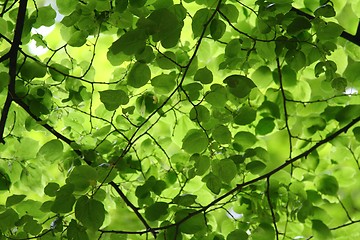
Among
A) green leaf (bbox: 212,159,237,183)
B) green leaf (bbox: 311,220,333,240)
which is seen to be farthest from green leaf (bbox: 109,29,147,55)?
green leaf (bbox: 311,220,333,240)

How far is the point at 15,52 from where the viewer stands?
4.19 ft

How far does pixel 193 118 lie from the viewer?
51.6 inches

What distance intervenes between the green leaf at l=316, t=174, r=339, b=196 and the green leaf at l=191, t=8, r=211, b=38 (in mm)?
530

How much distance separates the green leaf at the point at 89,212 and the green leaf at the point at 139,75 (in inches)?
9.2

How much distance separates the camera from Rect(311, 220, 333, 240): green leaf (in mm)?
1437

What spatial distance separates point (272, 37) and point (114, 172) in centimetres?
45

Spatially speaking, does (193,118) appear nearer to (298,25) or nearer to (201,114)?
(201,114)

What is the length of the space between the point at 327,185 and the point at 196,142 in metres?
0.39

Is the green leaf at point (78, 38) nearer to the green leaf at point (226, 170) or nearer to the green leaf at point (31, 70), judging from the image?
the green leaf at point (31, 70)

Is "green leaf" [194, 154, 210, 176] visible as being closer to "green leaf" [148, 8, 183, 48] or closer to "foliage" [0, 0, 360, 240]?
"foliage" [0, 0, 360, 240]

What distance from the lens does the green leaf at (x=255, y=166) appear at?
135 cm

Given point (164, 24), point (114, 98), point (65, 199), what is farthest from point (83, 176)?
point (164, 24)

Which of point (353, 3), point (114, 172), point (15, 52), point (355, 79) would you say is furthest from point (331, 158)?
point (15, 52)

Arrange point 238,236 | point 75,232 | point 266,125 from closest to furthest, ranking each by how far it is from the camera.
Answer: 1. point 75,232
2. point 238,236
3. point 266,125
